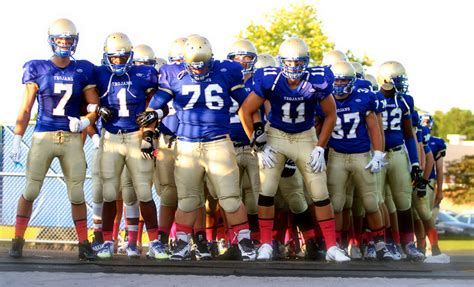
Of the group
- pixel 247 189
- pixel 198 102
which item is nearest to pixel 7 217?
pixel 247 189

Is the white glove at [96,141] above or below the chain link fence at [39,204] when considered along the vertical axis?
above

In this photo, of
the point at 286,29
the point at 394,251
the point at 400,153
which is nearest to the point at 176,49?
the point at 400,153

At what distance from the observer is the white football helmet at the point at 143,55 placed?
38.3ft

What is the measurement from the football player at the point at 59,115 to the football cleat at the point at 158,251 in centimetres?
69

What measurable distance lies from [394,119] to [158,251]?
3.56 metres

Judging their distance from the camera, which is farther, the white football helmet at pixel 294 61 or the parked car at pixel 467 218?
the parked car at pixel 467 218

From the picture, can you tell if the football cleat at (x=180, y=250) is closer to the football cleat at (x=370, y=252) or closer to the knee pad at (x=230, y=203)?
the knee pad at (x=230, y=203)

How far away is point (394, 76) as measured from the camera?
12414 mm

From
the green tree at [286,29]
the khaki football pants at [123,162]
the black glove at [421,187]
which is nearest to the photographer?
the khaki football pants at [123,162]

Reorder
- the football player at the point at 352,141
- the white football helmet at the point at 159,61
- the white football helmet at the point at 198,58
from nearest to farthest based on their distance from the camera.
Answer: the white football helmet at the point at 198,58 → the football player at the point at 352,141 → the white football helmet at the point at 159,61

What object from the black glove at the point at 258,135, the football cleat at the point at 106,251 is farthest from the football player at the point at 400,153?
the football cleat at the point at 106,251

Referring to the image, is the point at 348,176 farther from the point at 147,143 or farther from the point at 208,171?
the point at 147,143

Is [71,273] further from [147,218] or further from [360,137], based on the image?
[360,137]

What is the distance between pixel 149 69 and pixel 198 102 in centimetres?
85
